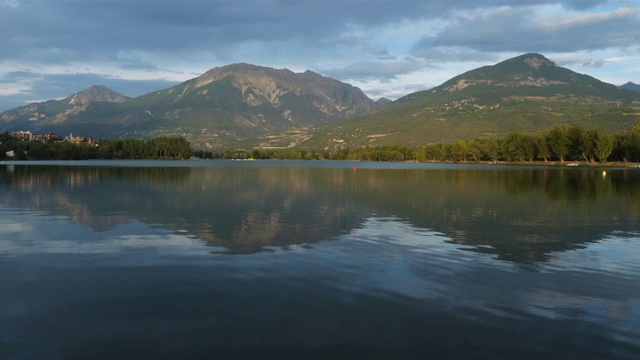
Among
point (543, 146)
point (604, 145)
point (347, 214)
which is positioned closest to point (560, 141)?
point (543, 146)

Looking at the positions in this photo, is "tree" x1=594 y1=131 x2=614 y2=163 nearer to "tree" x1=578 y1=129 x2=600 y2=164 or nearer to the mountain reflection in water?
"tree" x1=578 y1=129 x2=600 y2=164

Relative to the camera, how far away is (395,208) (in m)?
41.9

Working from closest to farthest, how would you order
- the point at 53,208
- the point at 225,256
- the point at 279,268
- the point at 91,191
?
the point at 279,268 < the point at 225,256 < the point at 53,208 < the point at 91,191

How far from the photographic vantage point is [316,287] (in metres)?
16.7

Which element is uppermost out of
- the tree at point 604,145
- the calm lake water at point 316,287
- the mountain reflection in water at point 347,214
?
the tree at point 604,145

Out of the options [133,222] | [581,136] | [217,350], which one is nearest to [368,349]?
[217,350]

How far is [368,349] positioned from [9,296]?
1223cm

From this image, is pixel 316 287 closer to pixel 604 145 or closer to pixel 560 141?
pixel 604 145

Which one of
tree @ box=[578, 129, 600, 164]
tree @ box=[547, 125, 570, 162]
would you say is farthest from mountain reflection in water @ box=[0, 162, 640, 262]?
tree @ box=[547, 125, 570, 162]

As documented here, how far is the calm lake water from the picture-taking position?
467 inches

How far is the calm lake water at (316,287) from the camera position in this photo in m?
11.9

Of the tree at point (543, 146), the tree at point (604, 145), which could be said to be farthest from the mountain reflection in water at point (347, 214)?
the tree at point (543, 146)

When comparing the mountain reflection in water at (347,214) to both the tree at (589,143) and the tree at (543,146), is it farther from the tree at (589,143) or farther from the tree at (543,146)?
the tree at (543,146)

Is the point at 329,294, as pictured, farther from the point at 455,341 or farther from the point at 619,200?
the point at 619,200
